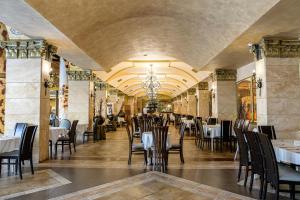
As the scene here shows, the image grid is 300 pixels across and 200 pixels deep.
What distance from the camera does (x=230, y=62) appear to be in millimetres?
8914

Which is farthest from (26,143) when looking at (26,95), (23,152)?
(26,95)

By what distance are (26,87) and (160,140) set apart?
338cm

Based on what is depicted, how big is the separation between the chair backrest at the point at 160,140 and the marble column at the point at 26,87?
2.77m

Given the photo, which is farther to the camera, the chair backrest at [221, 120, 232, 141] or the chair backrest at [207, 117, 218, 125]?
the chair backrest at [207, 117, 218, 125]

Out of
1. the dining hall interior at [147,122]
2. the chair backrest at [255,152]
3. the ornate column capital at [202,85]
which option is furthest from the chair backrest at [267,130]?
the ornate column capital at [202,85]

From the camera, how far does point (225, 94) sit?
34.2 ft

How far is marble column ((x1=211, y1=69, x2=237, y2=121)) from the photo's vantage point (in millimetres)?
10383

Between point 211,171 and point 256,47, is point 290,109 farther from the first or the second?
point 211,171

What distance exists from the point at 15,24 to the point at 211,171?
4.69 m

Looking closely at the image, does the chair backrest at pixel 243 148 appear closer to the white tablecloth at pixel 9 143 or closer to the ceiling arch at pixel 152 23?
the ceiling arch at pixel 152 23

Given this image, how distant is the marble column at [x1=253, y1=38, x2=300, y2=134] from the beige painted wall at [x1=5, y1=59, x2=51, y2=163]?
206 inches

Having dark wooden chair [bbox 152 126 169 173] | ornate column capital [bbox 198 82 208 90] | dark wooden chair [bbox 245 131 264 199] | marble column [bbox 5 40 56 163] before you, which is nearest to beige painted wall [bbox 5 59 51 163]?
marble column [bbox 5 40 56 163]

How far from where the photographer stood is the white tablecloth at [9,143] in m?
4.46

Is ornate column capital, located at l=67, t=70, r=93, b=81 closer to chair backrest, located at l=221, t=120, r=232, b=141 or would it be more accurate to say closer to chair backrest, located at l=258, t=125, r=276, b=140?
chair backrest, located at l=221, t=120, r=232, b=141
